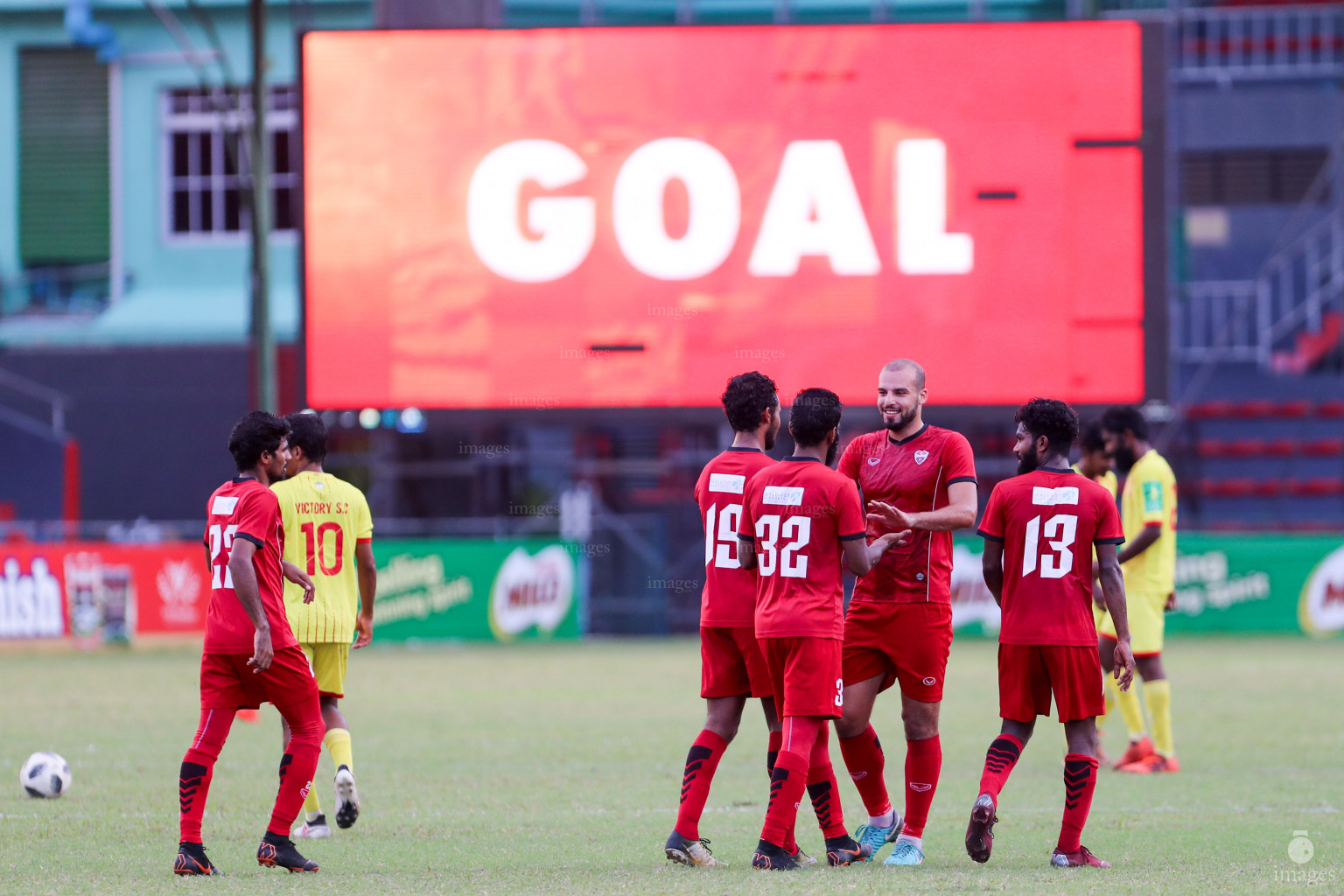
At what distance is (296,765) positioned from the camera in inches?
266

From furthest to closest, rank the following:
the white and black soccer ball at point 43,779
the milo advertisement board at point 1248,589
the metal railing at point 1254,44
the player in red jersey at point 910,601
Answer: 1. the metal railing at point 1254,44
2. the milo advertisement board at point 1248,589
3. the white and black soccer ball at point 43,779
4. the player in red jersey at point 910,601

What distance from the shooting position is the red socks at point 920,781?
6.84 metres

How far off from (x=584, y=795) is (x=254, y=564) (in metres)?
3.00

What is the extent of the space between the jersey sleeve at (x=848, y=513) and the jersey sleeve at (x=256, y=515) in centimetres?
231

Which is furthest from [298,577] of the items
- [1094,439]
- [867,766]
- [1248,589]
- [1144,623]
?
[1248,589]

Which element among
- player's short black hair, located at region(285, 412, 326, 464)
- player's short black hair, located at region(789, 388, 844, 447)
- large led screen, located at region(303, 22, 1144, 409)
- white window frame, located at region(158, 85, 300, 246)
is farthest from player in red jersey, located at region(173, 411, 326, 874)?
white window frame, located at region(158, 85, 300, 246)

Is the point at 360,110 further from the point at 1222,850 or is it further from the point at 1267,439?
the point at 1267,439

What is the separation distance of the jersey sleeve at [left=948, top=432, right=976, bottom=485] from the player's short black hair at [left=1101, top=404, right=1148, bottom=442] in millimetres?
3381

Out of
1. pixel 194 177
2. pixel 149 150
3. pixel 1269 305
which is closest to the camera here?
pixel 1269 305

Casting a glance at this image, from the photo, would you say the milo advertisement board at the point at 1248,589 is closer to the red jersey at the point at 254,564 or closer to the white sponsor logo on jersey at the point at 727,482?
the white sponsor logo on jersey at the point at 727,482

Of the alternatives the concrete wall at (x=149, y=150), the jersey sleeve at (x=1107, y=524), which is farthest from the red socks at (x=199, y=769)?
the concrete wall at (x=149, y=150)

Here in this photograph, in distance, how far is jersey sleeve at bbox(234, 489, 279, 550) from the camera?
6754 mm

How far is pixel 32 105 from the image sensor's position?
30453 mm

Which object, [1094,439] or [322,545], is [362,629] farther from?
[1094,439]
